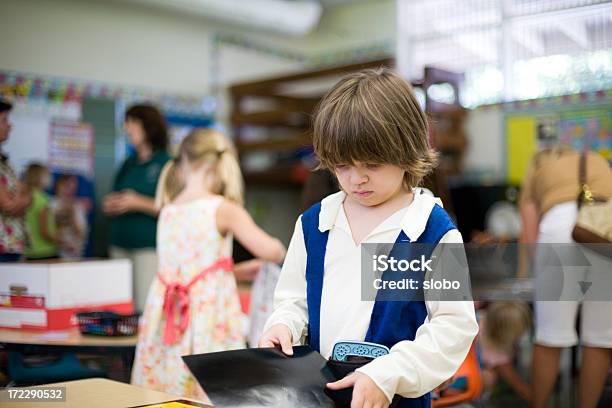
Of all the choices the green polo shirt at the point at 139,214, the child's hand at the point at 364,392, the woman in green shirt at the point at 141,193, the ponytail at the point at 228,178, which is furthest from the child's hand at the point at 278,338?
the green polo shirt at the point at 139,214

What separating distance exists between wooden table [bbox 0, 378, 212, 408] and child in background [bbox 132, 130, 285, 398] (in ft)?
2.55

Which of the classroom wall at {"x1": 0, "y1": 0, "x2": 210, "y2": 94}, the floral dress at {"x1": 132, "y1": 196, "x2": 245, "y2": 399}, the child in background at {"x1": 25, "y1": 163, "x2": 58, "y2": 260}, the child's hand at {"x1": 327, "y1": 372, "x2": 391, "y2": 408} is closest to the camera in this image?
the child's hand at {"x1": 327, "y1": 372, "x2": 391, "y2": 408}

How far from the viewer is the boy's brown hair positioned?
1252 millimetres

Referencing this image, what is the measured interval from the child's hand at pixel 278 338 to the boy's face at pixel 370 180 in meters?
0.27

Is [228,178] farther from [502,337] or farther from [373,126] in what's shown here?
[502,337]

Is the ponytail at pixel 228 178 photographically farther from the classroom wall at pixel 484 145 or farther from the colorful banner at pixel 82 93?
the classroom wall at pixel 484 145

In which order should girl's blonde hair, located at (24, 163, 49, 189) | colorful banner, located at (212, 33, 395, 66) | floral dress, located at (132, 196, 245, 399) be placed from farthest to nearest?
colorful banner, located at (212, 33, 395, 66) → girl's blonde hair, located at (24, 163, 49, 189) → floral dress, located at (132, 196, 245, 399)

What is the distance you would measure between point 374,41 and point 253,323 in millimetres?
4124

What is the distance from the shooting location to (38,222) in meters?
3.58

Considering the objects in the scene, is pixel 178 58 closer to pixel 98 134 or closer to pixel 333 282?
pixel 98 134

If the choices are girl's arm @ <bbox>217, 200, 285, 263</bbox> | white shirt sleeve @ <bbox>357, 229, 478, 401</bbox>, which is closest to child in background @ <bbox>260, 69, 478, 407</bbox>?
white shirt sleeve @ <bbox>357, 229, 478, 401</bbox>

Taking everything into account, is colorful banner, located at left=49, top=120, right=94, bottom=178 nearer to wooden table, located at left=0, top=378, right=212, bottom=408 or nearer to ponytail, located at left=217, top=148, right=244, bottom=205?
ponytail, located at left=217, top=148, right=244, bottom=205

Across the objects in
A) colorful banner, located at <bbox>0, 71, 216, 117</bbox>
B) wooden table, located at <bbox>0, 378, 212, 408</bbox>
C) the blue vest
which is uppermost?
colorful banner, located at <bbox>0, 71, 216, 117</bbox>

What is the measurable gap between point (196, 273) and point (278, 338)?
1179 mm
